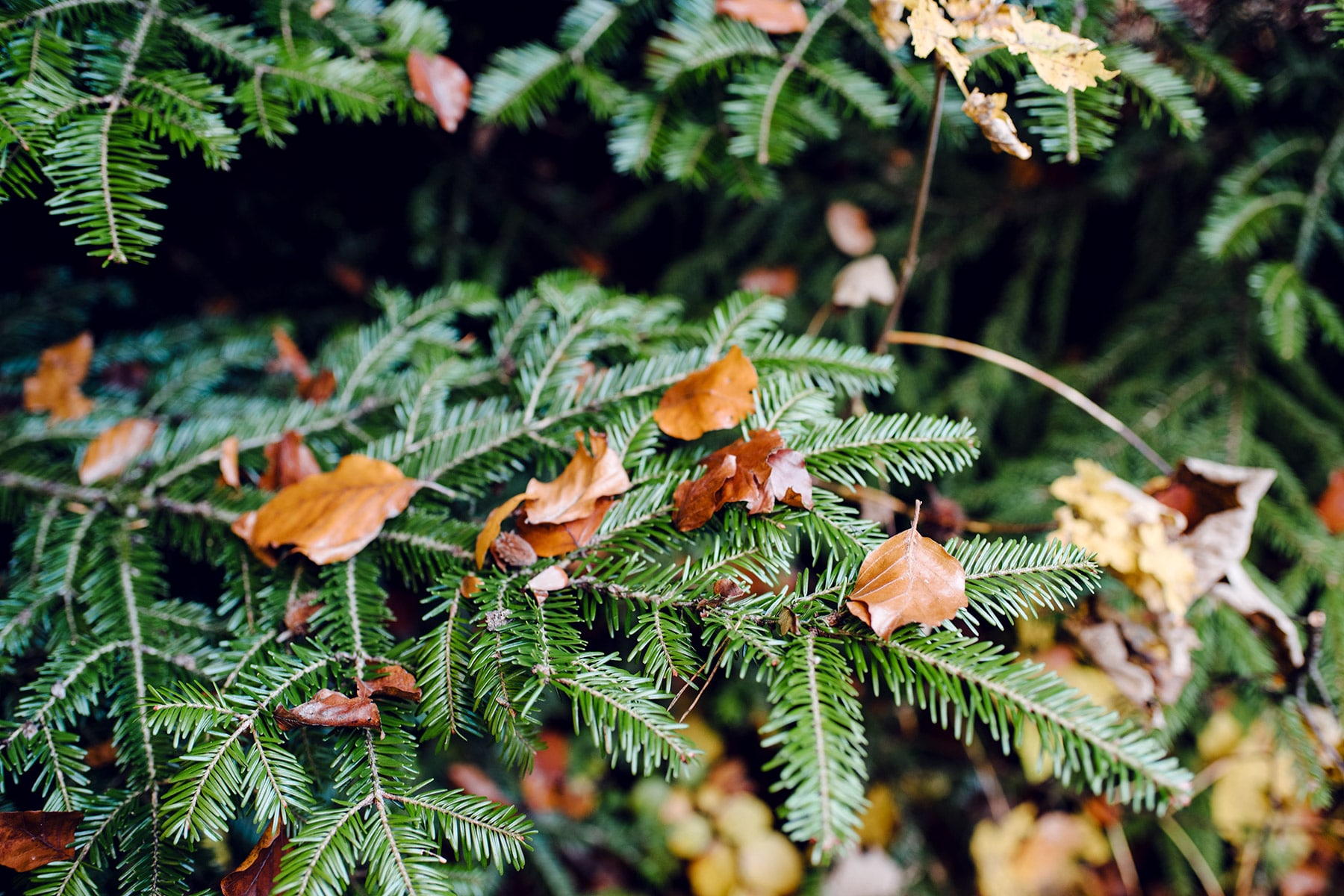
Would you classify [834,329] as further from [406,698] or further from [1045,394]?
[406,698]

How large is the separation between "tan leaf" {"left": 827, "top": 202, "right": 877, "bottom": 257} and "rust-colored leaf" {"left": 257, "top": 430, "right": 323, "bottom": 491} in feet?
4.53

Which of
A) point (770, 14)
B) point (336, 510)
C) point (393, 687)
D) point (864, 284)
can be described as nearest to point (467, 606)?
point (393, 687)

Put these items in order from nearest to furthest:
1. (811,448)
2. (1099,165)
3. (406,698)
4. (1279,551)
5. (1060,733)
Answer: (1060,733) < (406,698) < (811,448) < (1279,551) < (1099,165)

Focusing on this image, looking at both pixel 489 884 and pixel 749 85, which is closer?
pixel 749 85

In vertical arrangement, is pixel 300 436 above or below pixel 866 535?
below

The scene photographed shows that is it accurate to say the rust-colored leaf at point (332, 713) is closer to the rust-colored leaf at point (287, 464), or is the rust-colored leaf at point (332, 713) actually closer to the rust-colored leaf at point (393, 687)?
the rust-colored leaf at point (393, 687)

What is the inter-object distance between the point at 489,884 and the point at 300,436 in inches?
44.1

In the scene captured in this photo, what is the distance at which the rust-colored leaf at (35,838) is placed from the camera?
0.77 meters

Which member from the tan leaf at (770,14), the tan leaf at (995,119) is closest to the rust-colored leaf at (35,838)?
the tan leaf at (995,119)

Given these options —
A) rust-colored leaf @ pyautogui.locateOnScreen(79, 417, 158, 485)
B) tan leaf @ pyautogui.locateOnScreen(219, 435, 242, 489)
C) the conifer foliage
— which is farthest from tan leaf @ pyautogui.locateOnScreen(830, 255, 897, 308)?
rust-colored leaf @ pyautogui.locateOnScreen(79, 417, 158, 485)

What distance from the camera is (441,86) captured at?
47.5 inches

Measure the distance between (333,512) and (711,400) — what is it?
0.59 meters

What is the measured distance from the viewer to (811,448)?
912 mm

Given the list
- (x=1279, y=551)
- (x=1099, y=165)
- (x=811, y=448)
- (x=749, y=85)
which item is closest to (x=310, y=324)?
(x=749, y=85)
